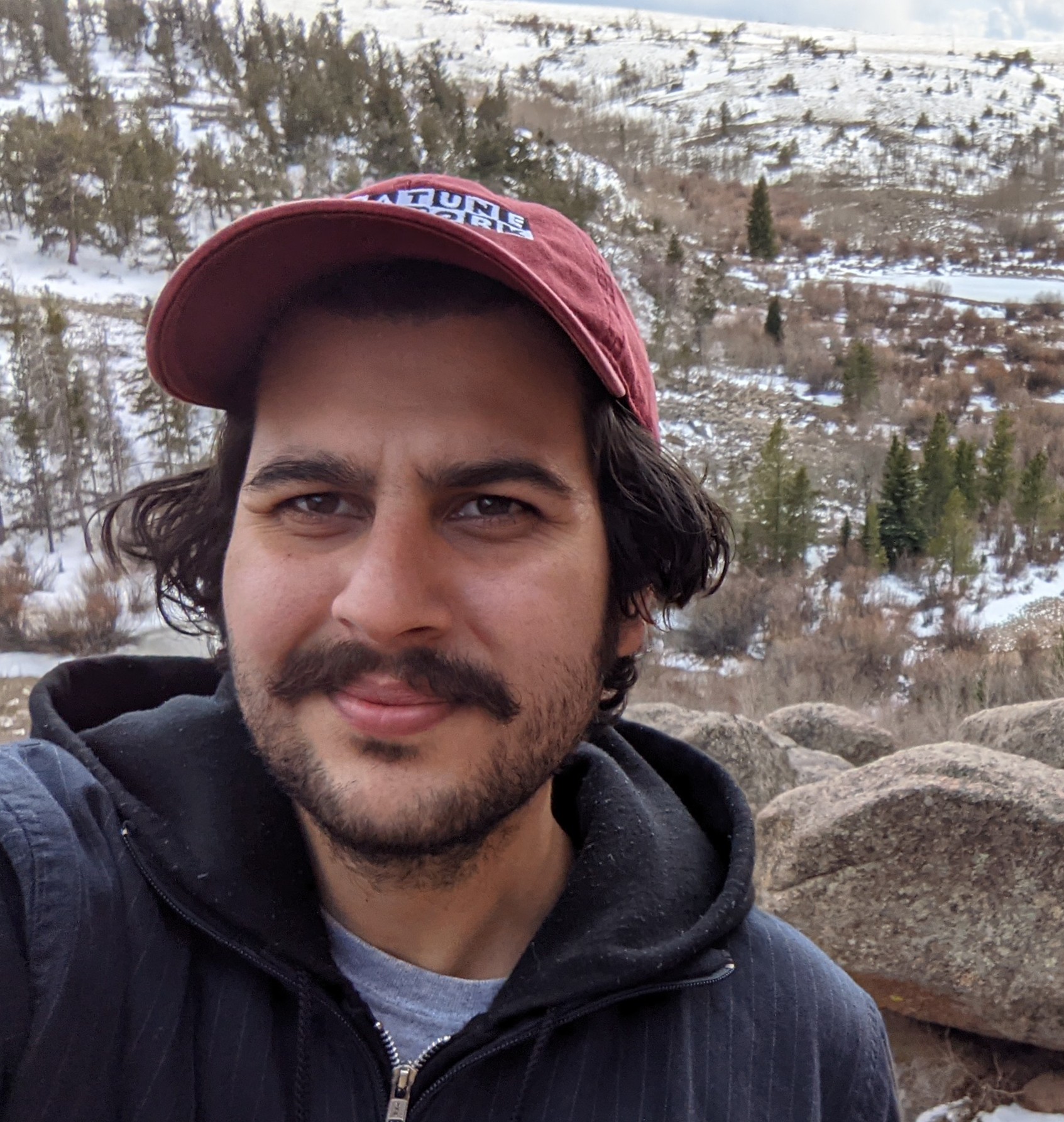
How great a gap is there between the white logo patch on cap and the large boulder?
166cm

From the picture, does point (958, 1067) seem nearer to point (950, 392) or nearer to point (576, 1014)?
point (576, 1014)

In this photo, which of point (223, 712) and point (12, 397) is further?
point (12, 397)

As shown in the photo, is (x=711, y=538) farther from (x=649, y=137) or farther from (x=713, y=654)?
(x=649, y=137)

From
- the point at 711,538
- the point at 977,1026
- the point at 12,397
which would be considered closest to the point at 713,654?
the point at 977,1026

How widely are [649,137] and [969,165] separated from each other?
306 inches

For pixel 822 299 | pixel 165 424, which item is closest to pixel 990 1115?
pixel 165 424

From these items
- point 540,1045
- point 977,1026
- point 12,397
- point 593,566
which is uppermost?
point 593,566

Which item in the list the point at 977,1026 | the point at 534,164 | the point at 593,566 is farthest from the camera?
the point at 534,164

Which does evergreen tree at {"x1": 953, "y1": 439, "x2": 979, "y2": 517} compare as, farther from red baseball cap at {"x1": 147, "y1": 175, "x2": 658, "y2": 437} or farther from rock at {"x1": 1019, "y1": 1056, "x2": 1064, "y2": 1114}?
red baseball cap at {"x1": 147, "y1": 175, "x2": 658, "y2": 437}

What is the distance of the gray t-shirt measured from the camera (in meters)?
0.63

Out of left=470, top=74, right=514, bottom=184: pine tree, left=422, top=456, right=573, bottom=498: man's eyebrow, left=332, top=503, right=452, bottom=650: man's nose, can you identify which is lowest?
left=332, top=503, right=452, bottom=650: man's nose

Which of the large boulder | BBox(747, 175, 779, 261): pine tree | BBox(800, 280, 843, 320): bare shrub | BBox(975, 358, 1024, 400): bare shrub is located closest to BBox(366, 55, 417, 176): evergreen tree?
BBox(747, 175, 779, 261): pine tree

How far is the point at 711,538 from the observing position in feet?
3.32

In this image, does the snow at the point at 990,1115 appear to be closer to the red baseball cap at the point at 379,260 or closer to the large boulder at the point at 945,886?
the large boulder at the point at 945,886
